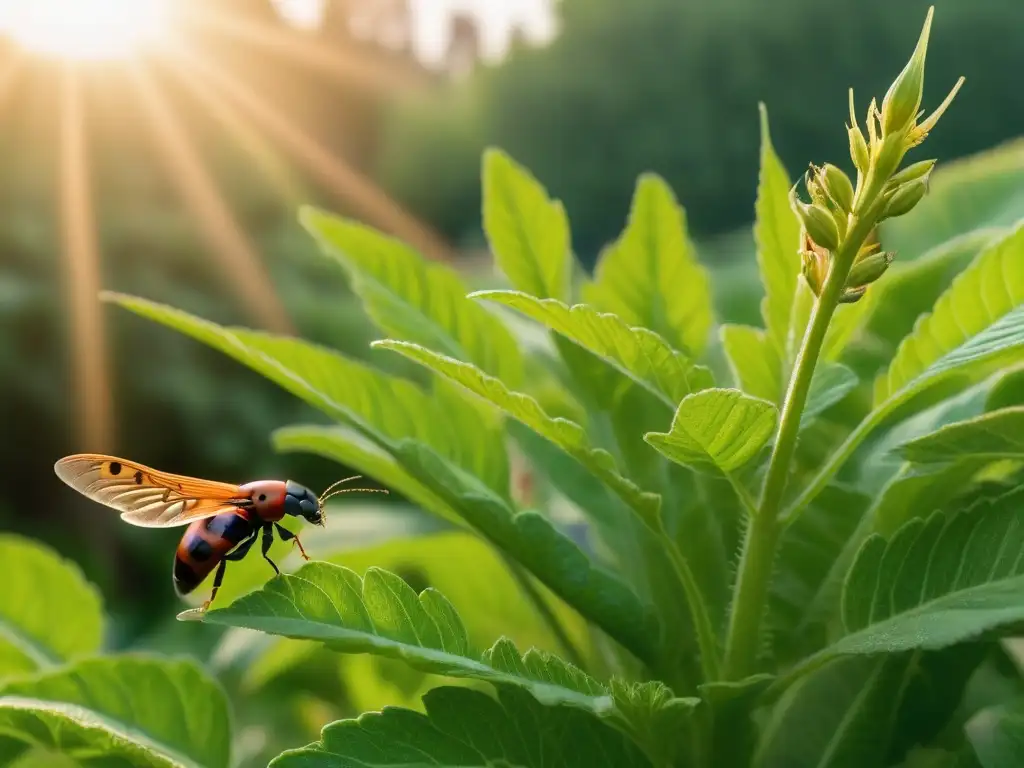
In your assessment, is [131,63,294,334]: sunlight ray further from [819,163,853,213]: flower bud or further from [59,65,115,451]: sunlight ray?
[819,163,853,213]: flower bud

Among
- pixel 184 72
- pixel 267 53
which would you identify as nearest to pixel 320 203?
pixel 184 72

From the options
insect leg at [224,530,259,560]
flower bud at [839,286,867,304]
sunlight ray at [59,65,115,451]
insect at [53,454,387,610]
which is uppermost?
flower bud at [839,286,867,304]

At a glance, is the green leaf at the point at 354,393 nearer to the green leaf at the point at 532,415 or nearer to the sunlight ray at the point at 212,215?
the green leaf at the point at 532,415

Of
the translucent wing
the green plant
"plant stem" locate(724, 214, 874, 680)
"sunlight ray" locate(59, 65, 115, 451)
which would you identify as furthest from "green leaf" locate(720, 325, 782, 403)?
"sunlight ray" locate(59, 65, 115, 451)

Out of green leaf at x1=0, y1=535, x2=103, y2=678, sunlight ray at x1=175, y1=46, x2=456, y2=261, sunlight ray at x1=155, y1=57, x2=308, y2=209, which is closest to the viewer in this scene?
green leaf at x1=0, y1=535, x2=103, y2=678

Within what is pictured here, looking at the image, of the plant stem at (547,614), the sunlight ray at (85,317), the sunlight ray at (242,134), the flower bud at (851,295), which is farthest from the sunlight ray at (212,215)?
the flower bud at (851,295)

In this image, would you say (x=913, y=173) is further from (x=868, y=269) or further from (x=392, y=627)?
(x=392, y=627)
